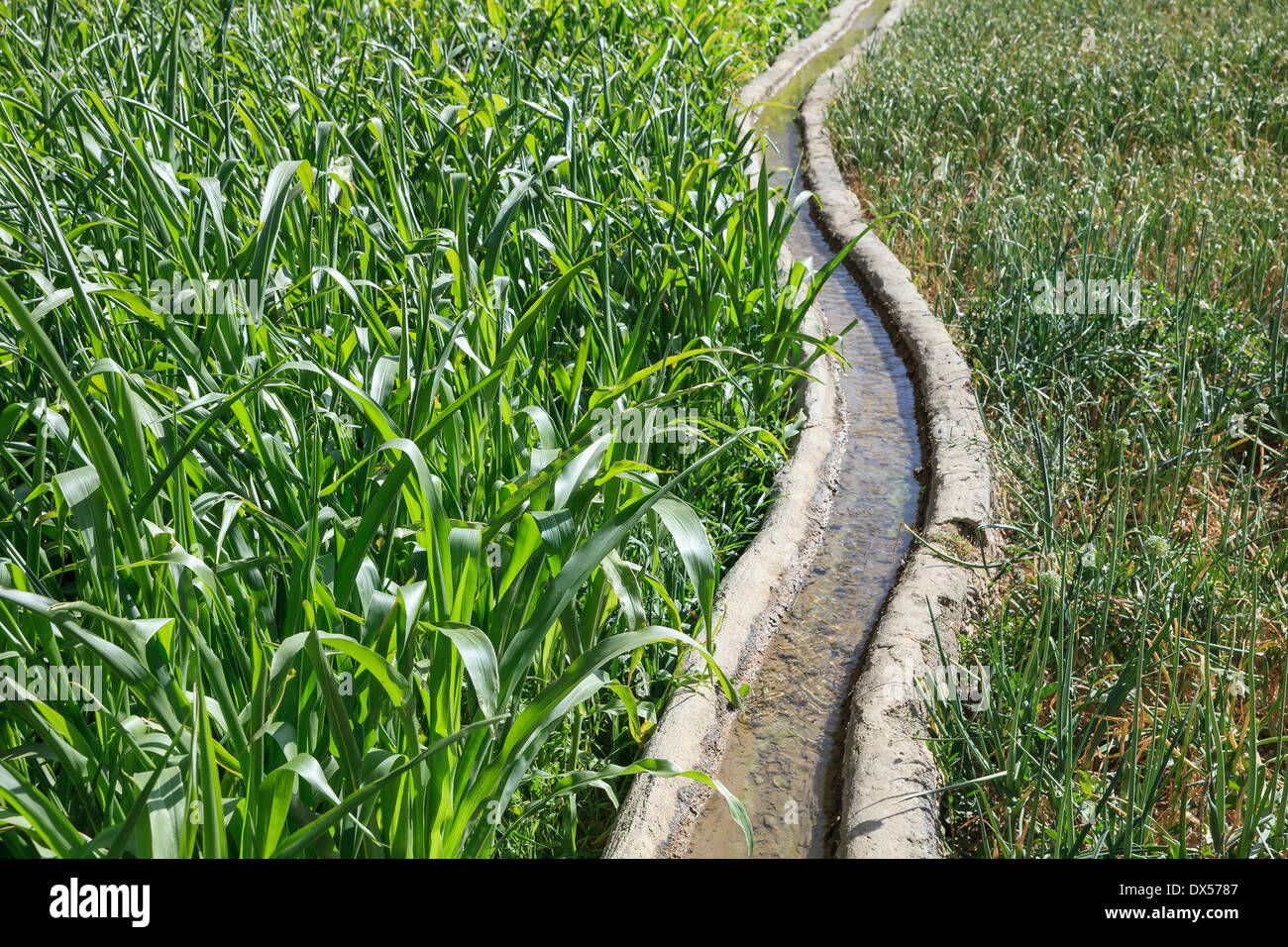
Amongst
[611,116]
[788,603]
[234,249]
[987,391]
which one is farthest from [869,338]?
[234,249]

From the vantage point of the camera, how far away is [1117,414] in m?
2.88

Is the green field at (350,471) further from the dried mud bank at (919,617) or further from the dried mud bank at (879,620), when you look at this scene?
the dried mud bank at (919,617)

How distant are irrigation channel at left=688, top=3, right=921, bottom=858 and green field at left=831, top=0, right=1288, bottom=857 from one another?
24 cm

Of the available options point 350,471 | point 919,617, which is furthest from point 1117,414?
point 350,471

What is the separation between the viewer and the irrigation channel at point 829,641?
1.76m

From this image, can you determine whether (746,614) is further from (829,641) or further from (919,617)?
(919,617)

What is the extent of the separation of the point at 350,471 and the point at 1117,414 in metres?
2.32

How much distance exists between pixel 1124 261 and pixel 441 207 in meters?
2.20

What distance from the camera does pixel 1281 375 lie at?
8.76ft

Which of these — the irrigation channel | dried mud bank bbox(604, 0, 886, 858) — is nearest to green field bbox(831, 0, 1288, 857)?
the irrigation channel

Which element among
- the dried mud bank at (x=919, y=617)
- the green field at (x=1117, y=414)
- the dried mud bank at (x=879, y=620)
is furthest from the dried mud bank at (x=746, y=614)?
the green field at (x=1117, y=414)

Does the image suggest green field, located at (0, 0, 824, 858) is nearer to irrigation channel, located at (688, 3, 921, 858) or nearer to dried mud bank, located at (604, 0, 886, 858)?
dried mud bank, located at (604, 0, 886, 858)

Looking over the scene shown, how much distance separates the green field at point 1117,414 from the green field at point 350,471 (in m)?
0.65
